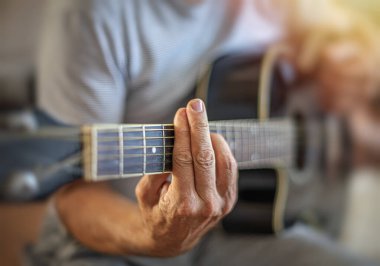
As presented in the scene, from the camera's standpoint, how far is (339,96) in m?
0.90

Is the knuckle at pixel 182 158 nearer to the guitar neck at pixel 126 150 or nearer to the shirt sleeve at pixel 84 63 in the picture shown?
the guitar neck at pixel 126 150

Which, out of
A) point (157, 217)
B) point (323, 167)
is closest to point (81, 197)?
point (157, 217)

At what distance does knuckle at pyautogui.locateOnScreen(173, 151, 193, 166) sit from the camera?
0.38 m

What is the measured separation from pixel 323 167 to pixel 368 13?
0.90 feet

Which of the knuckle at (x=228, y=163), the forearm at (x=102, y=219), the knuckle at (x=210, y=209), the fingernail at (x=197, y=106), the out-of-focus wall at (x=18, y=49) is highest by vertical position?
the out-of-focus wall at (x=18, y=49)

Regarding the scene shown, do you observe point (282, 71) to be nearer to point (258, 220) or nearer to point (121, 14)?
point (258, 220)

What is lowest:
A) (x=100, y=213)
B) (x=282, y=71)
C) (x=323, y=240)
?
(x=323, y=240)

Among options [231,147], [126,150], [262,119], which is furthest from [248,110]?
[126,150]

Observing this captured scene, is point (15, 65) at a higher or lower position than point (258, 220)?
higher

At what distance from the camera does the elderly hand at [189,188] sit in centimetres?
38

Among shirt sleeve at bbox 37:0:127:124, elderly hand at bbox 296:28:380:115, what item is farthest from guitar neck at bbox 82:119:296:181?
elderly hand at bbox 296:28:380:115

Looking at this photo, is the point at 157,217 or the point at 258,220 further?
the point at 258,220

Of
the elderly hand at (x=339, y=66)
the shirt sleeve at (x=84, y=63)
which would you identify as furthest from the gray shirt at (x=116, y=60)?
the elderly hand at (x=339, y=66)

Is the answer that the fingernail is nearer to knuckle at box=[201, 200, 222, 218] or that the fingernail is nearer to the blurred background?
knuckle at box=[201, 200, 222, 218]
